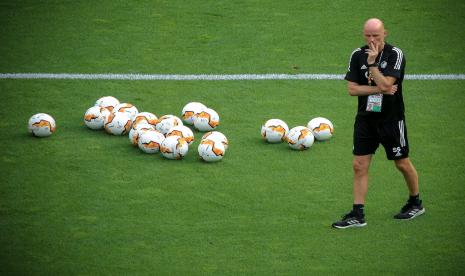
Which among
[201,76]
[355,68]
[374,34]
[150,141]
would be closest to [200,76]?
[201,76]

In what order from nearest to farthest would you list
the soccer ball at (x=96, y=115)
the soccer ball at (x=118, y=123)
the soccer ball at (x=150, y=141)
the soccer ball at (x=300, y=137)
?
the soccer ball at (x=150, y=141), the soccer ball at (x=300, y=137), the soccer ball at (x=118, y=123), the soccer ball at (x=96, y=115)

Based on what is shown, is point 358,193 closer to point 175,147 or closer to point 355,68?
point 355,68

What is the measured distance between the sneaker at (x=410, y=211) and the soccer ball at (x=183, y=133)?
3.25 metres

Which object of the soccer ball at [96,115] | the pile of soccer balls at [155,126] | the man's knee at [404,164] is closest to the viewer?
the man's knee at [404,164]

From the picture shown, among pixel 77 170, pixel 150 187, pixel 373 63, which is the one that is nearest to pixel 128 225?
pixel 150 187

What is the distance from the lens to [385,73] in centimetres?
949

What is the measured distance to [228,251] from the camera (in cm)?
930

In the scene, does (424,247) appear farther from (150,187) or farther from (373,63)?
(150,187)

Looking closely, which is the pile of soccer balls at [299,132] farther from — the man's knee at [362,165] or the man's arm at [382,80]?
the man's arm at [382,80]

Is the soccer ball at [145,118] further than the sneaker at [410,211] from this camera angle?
Yes

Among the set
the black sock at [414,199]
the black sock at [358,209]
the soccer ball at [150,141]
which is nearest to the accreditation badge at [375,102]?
A: the black sock at [358,209]

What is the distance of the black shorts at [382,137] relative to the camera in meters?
9.73

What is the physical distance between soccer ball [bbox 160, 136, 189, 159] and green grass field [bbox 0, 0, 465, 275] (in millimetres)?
134

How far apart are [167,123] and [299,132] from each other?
1850mm
